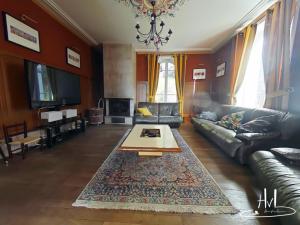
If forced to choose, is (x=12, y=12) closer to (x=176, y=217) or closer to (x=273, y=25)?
(x=176, y=217)

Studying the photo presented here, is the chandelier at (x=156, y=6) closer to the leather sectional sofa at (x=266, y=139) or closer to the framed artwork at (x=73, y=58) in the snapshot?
the framed artwork at (x=73, y=58)

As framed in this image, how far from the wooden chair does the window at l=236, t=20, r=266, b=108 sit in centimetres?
469

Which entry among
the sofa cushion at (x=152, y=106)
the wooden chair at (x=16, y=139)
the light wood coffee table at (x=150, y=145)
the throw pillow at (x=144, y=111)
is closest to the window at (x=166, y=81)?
the sofa cushion at (x=152, y=106)

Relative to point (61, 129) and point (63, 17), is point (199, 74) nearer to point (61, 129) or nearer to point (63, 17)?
point (63, 17)

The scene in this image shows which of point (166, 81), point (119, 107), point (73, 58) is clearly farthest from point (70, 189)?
point (166, 81)

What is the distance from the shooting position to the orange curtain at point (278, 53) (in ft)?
9.14

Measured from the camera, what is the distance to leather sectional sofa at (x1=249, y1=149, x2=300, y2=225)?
1125 mm

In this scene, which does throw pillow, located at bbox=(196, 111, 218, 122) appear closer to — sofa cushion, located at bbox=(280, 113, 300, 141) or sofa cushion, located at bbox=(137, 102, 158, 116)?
sofa cushion, located at bbox=(137, 102, 158, 116)

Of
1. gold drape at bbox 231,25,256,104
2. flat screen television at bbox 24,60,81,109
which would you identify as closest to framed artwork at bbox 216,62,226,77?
gold drape at bbox 231,25,256,104

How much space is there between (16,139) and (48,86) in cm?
113

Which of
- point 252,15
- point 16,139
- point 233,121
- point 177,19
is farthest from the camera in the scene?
point 177,19

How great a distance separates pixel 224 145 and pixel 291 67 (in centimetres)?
166

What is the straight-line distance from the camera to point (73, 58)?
4.82 m

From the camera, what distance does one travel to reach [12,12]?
9.21 feet
